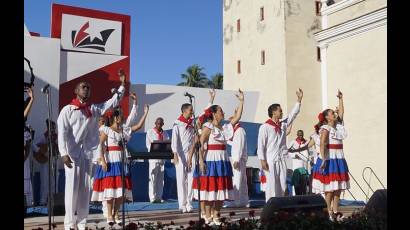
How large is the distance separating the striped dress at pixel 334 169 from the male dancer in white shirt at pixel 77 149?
12.5 ft

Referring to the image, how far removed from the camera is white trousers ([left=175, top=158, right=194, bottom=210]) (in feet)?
36.0

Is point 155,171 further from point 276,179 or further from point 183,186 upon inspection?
point 276,179

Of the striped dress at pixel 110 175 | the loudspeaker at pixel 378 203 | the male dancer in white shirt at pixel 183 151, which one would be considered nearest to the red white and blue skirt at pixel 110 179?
the striped dress at pixel 110 175

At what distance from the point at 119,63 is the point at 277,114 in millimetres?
9539

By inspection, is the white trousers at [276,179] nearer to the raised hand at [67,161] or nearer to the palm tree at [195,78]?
the raised hand at [67,161]

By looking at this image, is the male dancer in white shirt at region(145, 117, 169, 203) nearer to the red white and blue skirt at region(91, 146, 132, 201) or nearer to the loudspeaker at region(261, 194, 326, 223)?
the red white and blue skirt at region(91, 146, 132, 201)

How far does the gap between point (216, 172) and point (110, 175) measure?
1.74 meters

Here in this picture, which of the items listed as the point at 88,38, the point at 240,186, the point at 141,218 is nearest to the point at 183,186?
the point at 240,186

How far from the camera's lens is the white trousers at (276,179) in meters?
8.89

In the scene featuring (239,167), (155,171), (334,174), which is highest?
(334,174)

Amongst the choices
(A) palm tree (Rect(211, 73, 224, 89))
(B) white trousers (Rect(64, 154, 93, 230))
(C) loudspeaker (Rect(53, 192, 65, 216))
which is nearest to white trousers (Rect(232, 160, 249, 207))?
(C) loudspeaker (Rect(53, 192, 65, 216))

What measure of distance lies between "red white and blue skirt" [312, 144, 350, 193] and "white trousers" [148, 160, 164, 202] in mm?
6078

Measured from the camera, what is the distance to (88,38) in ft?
56.1

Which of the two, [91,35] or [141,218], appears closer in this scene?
[141,218]
